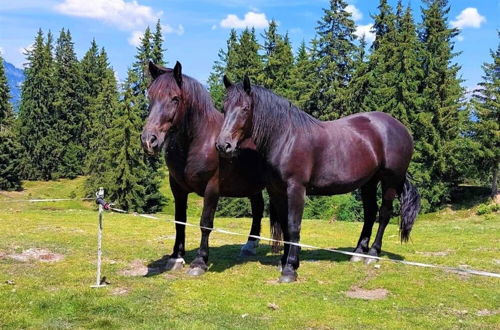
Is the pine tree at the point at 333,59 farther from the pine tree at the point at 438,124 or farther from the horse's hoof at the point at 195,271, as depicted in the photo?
the horse's hoof at the point at 195,271

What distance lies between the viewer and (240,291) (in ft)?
22.1

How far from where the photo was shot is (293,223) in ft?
24.0

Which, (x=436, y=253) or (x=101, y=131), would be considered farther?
(x=101, y=131)

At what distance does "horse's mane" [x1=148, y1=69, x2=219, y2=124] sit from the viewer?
6582 mm

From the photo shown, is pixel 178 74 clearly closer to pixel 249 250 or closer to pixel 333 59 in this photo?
pixel 249 250

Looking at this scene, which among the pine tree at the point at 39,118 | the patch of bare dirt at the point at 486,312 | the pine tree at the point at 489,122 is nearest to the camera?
the patch of bare dirt at the point at 486,312

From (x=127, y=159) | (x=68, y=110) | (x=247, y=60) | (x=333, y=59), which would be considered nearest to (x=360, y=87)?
(x=333, y=59)

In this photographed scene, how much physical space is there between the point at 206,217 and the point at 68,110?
203 feet

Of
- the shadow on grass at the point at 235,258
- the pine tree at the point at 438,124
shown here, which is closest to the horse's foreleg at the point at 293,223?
the shadow on grass at the point at 235,258

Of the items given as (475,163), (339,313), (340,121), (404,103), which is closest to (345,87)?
(404,103)

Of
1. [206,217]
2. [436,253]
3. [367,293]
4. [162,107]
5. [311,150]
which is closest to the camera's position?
[162,107]

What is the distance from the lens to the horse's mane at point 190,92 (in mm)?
6582

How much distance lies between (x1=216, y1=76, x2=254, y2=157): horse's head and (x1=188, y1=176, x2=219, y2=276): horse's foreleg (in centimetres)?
99

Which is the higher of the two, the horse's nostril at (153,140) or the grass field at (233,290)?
the horse's nostril at (153,140)
